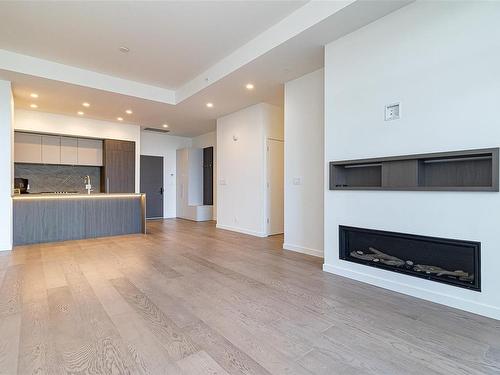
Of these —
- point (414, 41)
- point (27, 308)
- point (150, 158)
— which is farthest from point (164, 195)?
point (414, 41)

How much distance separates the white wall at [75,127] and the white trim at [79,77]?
97.8 inches

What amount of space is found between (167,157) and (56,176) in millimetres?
3095

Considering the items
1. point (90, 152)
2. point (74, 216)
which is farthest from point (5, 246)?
point (90, 152)

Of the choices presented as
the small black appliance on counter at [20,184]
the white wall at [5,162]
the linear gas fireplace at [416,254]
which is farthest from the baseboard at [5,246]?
the linear gas fireplace at [416,254]

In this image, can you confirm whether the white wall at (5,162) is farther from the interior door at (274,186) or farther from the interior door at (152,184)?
the interior door at (274,186)

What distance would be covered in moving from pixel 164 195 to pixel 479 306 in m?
8.14

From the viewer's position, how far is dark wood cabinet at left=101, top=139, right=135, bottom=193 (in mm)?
6949

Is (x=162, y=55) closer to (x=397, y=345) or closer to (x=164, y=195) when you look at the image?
(x=397, y=345)

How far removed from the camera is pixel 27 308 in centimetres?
217

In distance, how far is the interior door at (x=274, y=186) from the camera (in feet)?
18.0

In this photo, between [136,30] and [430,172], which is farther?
[136,30]

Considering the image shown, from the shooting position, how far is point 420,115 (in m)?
2.42

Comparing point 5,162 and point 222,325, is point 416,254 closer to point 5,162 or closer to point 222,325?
point 222,325

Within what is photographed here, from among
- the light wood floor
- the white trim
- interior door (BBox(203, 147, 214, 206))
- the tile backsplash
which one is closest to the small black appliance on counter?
the tile backsplash
